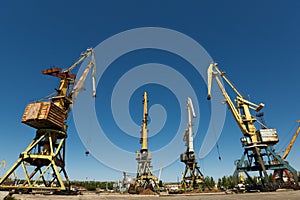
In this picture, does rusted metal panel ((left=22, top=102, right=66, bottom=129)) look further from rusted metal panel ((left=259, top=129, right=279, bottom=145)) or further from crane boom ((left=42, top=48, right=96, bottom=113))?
rusted metal panel ((left=259, top=129, right=279, bottom=145))

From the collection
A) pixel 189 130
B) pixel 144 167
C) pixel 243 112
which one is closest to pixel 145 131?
pixel 144 167

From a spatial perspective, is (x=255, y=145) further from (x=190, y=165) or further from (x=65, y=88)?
(x=65, y=88)

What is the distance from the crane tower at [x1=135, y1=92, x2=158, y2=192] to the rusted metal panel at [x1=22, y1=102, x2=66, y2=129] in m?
27.4

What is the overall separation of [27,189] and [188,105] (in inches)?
1883

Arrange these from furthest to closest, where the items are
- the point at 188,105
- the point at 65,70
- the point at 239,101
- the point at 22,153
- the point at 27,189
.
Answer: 1. the point at 188,105
2. the point at 239,101
3. the point at 65,70
4. the point at 22,153
5. the point at 27,189

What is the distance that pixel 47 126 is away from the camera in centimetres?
3519

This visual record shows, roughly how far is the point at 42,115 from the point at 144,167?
105ft

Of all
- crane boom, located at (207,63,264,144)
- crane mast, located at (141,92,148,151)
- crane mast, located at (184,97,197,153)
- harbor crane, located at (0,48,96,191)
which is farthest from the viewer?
crane mast, located at (141,92,148,151)

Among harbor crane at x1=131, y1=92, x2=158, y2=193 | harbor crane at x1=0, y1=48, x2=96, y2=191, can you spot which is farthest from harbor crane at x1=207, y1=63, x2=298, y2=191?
harbor crane at x1=0, y1=48, x2=96, y2=191

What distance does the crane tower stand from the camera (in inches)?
2101

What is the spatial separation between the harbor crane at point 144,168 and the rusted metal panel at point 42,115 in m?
27.4

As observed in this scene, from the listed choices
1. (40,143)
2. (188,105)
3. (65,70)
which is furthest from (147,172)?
(65,70)

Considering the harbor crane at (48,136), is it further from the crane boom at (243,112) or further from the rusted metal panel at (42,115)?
the crane boom at (243,112)

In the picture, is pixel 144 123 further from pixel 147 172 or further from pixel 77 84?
pixel 77 84
